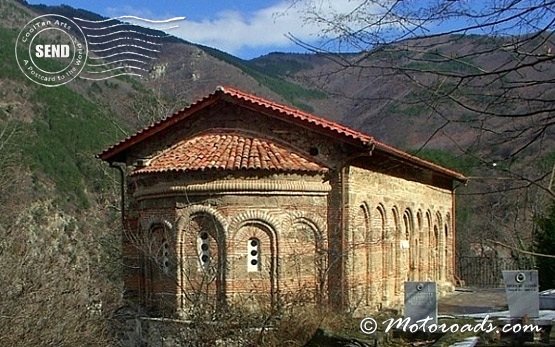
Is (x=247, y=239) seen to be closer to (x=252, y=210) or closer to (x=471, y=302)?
(x=252, y=210)

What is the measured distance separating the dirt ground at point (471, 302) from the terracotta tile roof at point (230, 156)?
563cm

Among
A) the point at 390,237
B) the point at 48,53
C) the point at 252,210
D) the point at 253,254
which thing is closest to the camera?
the point at 252,210

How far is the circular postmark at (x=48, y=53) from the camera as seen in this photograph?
45.9 meters

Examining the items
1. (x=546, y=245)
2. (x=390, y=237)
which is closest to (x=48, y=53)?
(x=390, y=237)

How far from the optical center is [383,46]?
4.45 m

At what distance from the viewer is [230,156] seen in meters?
15.7

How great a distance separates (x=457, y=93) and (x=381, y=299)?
46.3ft

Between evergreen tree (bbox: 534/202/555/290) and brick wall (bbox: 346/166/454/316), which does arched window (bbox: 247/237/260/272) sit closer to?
brick wall (bbox: 346/166/454/316)

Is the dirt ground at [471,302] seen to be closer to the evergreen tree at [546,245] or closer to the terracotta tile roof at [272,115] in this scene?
the evergreen tree at [546,245]

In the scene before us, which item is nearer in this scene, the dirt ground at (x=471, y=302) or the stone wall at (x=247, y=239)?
the stone wall at (x=247, y=239)

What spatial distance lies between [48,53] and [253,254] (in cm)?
3213

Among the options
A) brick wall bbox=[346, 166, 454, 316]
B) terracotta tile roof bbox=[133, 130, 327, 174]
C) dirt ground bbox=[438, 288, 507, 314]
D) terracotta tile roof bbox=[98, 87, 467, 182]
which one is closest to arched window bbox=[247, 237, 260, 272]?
terracotta tile roof bbox=[133, 130, 327, 174]

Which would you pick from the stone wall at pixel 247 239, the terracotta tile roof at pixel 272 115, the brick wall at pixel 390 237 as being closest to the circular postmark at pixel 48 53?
the brick wall at pixel 390 237

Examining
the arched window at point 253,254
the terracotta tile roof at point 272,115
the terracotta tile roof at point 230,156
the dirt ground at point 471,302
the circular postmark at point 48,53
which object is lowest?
the dirt ground at point 471,302
